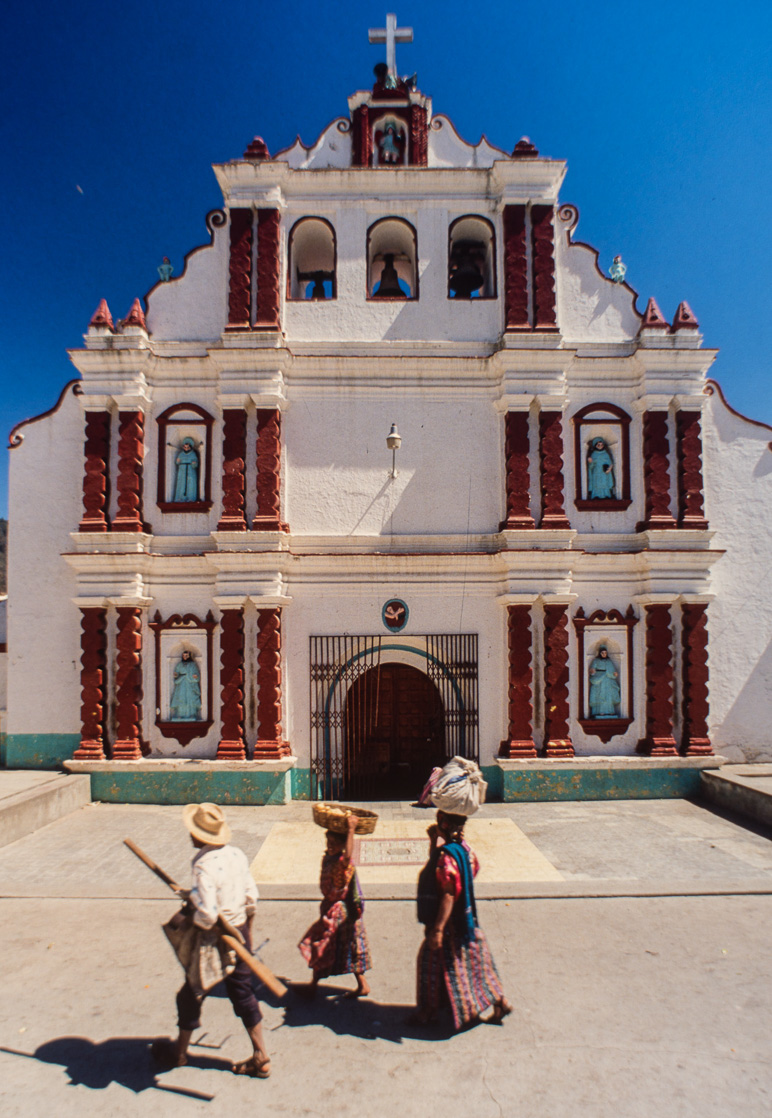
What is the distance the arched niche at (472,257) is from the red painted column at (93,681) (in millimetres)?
8480

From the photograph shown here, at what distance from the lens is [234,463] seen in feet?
37.7

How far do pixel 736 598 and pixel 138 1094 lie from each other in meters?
11.4

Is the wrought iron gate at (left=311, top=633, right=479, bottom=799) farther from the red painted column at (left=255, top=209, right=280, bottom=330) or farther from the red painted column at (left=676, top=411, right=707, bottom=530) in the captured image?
the red painted column at (left=255, top=209, right=280, bottom=330)

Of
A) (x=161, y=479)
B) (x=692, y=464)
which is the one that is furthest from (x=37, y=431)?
(x=692, y=464)

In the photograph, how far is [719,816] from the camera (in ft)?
33.2

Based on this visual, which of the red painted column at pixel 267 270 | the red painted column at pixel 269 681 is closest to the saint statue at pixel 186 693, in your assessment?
the red painted column at pixel 269 681

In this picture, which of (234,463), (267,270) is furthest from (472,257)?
(234,463)

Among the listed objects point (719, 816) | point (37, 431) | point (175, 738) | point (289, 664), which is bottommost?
point (719, 816)

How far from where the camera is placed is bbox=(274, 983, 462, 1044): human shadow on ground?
482cm

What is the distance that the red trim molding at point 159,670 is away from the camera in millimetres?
11227

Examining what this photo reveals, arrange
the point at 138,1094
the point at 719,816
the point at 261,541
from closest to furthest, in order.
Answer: the point at 138,1094 → the point at 719,816 → the point at 261,541

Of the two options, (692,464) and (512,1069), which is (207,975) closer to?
(512,1069)

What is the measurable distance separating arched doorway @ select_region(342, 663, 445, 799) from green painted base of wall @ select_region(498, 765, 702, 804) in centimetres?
129

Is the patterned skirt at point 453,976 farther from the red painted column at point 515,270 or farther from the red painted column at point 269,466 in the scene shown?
the red painted column at point 515,270
